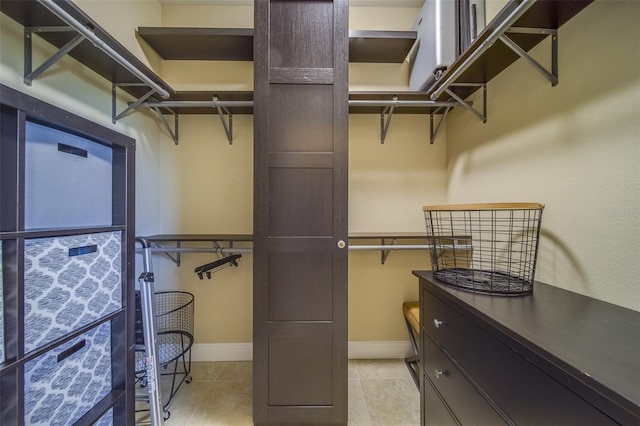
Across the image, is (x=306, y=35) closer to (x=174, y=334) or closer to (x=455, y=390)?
(x=455, y=390)

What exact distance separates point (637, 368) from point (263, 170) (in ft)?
4.49

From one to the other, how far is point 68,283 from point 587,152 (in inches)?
75.5

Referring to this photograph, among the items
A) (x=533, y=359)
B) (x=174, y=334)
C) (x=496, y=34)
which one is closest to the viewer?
(x=533, y=359)

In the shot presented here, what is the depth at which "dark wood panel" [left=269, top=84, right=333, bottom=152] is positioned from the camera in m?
1.34

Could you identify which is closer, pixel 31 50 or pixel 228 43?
pixel 31 50

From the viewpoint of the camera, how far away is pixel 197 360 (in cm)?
197

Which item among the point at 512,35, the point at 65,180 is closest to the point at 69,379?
the point at 65,180

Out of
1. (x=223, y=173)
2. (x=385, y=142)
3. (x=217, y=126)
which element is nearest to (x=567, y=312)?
(x=385, y=142)

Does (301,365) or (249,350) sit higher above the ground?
(301,365)

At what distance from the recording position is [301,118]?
1.35 meters

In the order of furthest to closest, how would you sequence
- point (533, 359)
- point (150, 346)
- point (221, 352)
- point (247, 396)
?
point (221, 352), point (247, 396), point (150, 346), point (533, 359)

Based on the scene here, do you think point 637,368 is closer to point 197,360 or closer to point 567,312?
point 567,312

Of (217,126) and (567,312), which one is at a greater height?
(217,126)

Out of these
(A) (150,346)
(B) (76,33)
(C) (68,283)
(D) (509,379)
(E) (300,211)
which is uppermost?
(B) (76,33)
